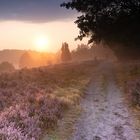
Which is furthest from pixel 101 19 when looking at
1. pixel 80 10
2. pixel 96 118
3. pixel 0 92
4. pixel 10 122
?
pixel 10 122

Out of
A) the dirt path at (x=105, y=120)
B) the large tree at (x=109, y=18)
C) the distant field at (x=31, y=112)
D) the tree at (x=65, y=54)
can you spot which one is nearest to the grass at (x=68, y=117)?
the distant field at (x=31, y=112)

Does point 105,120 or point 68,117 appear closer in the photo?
point 105,120

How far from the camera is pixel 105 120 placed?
1686 centimetres

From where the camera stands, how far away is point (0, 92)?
22.2 m

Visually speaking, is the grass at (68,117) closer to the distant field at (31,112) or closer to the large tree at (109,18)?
the distant field at (31,112)

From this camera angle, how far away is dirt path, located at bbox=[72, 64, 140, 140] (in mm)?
14438

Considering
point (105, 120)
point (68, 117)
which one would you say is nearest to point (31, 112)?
point (68, 117)

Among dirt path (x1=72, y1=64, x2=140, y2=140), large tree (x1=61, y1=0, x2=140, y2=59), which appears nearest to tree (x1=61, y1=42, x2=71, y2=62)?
large tree (x1=61, y1=0, x2=140, y2=59)

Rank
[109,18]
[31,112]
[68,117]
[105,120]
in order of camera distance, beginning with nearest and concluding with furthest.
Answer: [31,112], [105,120], [68,117], [109,18]

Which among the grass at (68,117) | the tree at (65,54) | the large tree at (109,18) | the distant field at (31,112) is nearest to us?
the distant field at (31,112)

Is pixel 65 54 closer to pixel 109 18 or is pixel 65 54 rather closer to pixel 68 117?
pixel 109 18

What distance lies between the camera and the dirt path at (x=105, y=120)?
568 inches

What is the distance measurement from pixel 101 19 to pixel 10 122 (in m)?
37.4

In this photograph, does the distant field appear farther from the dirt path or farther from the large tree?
the large tree
